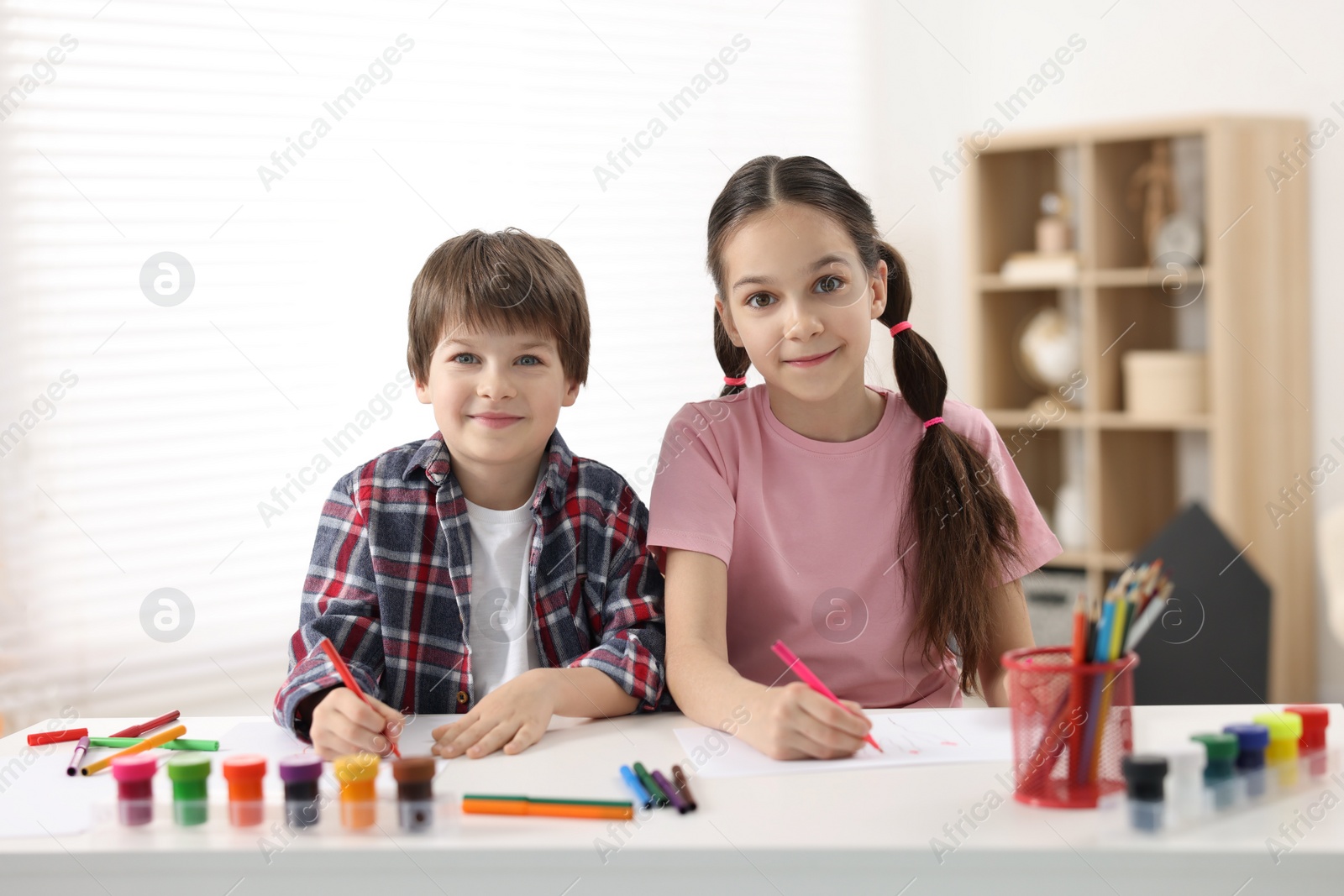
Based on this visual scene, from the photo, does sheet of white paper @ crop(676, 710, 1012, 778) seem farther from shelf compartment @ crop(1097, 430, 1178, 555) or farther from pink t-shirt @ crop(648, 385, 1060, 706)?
shelf compartment @ crop(1097, 430, 1178, 555)

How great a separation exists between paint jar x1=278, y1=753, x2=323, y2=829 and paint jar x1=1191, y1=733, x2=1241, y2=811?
0.60 metres

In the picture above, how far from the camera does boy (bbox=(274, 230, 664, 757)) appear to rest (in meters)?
1.18

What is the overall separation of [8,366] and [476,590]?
1330mm

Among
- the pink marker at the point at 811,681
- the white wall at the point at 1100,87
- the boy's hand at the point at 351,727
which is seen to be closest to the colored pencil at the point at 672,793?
the pink marker at the point at 811,681

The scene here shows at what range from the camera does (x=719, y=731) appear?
A: 39.8 inches

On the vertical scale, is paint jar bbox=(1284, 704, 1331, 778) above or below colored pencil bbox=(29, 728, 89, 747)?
above

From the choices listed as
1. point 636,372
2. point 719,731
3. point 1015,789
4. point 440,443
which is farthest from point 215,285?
point 1015,789

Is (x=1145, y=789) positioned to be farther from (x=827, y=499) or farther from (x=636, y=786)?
(x=827, y=499)

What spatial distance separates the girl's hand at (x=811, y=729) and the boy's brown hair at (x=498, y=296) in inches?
18.6

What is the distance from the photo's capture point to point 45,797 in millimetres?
880

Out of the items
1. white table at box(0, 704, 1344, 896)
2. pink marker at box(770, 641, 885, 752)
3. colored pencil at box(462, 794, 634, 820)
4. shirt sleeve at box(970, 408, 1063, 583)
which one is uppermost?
shirt sleeve at box(970, 408, 1063, 583)

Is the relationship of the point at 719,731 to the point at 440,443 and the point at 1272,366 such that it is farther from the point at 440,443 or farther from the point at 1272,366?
the point at 1272,366

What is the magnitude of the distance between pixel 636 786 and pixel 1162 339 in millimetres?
2746

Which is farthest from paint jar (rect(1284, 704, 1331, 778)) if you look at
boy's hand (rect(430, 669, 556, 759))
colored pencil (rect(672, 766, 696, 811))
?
boy's hand (rect(430, 669, 556, 759))
